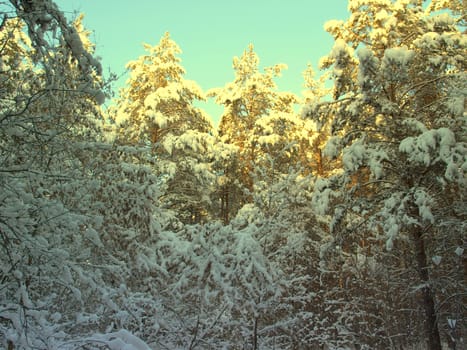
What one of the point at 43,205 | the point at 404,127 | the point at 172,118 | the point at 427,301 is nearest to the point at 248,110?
the point at 172,118

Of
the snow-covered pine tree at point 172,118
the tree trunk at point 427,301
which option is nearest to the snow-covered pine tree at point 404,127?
the tree trunk at point 427,301

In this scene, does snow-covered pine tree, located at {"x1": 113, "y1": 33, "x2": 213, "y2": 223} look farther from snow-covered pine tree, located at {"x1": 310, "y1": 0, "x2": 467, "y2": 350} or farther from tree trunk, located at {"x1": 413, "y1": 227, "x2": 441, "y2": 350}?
tree trunk, located at {"x1": 413, "y1": 227, "x2": 441, "y2": 350}

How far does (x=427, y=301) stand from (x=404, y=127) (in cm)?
397

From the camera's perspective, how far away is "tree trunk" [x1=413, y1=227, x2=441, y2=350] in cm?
894

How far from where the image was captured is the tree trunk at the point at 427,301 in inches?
352

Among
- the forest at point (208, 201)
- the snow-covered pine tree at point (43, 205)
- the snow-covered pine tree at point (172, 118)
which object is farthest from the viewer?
the snow-covered pine tree at point (172, 118)

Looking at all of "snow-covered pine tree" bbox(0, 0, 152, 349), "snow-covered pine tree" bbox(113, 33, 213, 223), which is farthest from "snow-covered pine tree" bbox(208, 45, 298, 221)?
"snow-covered pine tree" bbox(0, 0, 152, 349)

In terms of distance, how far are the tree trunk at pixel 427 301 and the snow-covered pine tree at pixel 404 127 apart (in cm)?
2

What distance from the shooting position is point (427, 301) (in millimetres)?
9289

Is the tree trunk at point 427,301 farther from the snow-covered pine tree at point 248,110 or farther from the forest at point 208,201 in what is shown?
the snow-covered pine tree at point 248,110

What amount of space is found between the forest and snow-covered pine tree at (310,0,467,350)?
5 cm

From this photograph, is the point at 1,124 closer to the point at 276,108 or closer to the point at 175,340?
the point at 175,340

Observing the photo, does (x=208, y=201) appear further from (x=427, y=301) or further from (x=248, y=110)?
(x=427, y=301)

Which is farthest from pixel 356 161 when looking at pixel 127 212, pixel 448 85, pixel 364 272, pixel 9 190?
pixel 9 190
